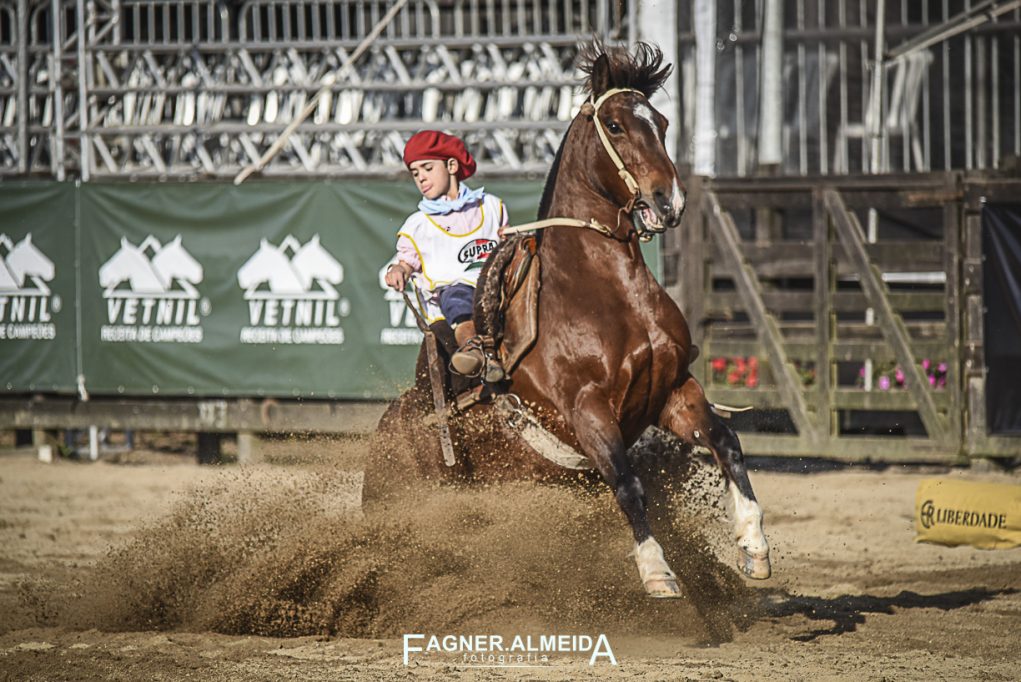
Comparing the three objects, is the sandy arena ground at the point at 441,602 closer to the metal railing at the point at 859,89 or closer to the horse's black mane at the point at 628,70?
the horse's black mane at the point at 628,70

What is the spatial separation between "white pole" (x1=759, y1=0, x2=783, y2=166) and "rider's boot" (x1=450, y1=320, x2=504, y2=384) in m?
7.67

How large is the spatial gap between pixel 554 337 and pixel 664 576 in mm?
1163

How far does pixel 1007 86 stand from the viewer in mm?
12977

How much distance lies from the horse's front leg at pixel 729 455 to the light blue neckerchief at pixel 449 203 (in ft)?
4.34

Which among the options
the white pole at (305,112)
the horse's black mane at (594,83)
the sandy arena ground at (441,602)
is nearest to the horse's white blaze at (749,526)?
the sandy arena ground at (441,602)

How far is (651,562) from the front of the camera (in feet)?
16.6

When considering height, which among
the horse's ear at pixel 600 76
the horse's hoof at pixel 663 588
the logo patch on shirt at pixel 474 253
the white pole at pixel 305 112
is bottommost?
the horse's hoof at pixel 663 588

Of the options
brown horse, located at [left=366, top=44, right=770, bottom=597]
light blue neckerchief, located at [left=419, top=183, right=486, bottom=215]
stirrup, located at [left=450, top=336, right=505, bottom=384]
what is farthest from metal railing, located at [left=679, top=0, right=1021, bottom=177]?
stirrup, located at [left=450, top=336, right=505, bottom=384]

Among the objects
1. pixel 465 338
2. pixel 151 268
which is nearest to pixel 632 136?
pixel 465 338

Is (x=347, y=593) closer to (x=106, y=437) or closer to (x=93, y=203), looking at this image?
(x=93, y=203)

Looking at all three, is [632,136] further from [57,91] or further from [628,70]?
[57,91]

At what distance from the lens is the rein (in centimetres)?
543

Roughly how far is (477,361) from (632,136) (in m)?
1.14

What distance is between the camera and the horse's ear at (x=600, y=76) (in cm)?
558
